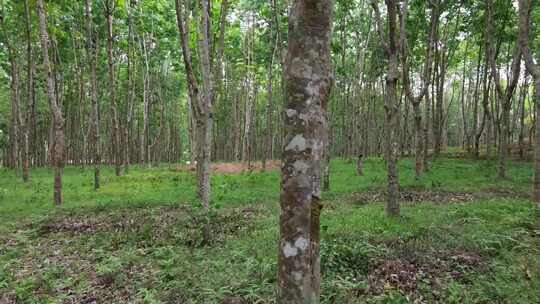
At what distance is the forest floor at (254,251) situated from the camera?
5.68 m

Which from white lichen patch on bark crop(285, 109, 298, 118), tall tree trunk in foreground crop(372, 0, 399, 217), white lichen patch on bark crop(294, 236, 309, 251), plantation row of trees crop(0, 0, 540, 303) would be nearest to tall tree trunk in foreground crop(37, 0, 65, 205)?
plantation row of trees crop(0, 0, 540, 303)

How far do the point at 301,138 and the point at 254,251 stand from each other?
202 inches

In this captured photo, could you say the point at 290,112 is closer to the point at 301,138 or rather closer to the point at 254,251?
the point at 301,138

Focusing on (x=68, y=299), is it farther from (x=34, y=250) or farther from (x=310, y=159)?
(x=310, y=159)

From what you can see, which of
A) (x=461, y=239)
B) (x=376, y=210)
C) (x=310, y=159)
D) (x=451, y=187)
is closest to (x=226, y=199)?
(x=376, y=210)

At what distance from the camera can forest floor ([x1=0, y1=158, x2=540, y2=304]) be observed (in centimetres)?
568

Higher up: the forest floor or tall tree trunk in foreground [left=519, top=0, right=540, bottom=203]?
tall tree trunk in foreground [left=519, top=0, right=540, bottom=203]

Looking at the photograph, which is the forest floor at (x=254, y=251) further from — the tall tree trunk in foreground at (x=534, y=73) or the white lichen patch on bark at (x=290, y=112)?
the white lichen patch on bark at (x=290, y=112)

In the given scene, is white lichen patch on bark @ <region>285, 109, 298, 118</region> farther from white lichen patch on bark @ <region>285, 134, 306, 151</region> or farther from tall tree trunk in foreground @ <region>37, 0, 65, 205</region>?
tall tree trunk in foreground @ <region>37, 0, 65, 205</region>

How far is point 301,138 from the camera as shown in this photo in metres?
2.91

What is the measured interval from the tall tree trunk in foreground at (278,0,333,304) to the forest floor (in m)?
2.80

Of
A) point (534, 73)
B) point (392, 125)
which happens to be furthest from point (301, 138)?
point (534, 73)

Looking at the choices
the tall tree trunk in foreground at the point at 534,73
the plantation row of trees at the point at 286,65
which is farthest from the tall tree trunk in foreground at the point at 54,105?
the tall tree trunk in foreground at the point at 534,73

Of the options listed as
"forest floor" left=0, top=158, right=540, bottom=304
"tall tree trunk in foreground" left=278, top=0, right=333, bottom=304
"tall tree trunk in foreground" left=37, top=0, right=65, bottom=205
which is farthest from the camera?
"tall tree trunk in foreground" left=37, top=0, right=65, bottom=205
